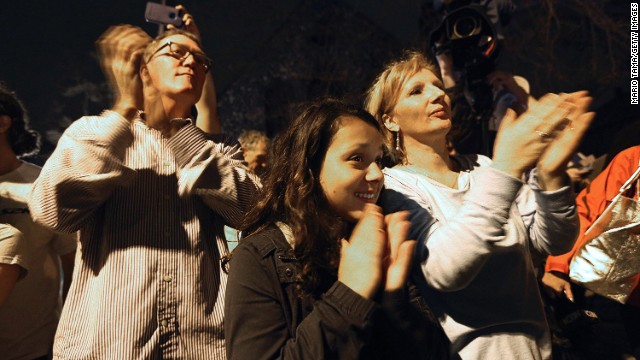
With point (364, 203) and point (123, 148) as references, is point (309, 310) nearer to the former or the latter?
point (364, 203)

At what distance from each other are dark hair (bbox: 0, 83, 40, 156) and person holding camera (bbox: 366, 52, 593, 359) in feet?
5.91

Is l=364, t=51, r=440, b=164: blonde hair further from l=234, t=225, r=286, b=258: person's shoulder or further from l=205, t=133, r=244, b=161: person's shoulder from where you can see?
l=234, t=225, r=286, b=258: person's shoulder

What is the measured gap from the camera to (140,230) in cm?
180

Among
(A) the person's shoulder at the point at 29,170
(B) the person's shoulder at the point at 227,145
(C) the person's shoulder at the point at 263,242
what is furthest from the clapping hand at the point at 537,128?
(A) the person's shoulder at the point at 29,170

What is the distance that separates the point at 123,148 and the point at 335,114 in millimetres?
679

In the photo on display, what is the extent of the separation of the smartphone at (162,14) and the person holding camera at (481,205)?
0.86 metres

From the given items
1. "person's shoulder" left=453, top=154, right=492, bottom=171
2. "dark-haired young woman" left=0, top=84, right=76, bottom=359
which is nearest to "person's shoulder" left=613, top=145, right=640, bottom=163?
"person's shoulder" left=453, top=154, right=492, bottom=171

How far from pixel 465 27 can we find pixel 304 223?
2225mm

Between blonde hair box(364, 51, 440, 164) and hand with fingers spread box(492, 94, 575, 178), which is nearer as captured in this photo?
hand with fingers spread box(492, 94, 575, 178)

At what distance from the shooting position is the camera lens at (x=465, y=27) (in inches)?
127

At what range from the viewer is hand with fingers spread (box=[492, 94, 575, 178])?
1316 mm

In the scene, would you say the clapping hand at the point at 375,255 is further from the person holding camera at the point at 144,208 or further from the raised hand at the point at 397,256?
the person holding camera at the point at 144,208

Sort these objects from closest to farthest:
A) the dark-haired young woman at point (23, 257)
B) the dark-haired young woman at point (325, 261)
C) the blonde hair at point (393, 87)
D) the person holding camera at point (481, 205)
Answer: the dark-haired young woman at point (325, 261)
the person holding camera at point (481, 205)
the blonde hair at point (393, 87)
the dark-haired young woman at point (23, 257)

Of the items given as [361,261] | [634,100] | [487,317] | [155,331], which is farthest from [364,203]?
[634,100]
